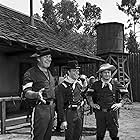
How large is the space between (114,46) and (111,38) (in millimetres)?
508

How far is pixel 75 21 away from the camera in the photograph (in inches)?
1465

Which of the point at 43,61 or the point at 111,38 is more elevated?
the point at 111,38

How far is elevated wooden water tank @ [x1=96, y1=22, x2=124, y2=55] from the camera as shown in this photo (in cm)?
1488

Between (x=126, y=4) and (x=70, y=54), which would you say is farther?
(x=126, y=4)

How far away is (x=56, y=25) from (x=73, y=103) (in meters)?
32.5

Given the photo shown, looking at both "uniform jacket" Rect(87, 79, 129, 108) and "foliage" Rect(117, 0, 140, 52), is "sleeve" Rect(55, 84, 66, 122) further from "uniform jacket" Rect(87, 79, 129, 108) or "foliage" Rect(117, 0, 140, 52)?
"foliage" Rect(117, 0, 140, 52)

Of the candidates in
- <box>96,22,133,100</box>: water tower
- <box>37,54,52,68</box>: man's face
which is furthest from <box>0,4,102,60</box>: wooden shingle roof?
<box>96,22,133,100</box>: water tower

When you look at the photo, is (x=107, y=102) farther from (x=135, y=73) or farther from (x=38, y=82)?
(x=135, y=73)

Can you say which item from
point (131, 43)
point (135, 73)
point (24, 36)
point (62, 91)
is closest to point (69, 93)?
point (62, 91)

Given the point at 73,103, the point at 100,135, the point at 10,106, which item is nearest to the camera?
the point at 73,103

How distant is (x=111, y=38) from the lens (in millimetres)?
14906

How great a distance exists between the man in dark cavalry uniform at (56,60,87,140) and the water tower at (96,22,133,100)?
10.7 metres

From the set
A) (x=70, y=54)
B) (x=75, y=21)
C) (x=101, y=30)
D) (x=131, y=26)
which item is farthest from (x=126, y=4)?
(x=70, y=54)

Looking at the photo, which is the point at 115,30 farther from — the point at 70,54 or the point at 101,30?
the point at 70,54
